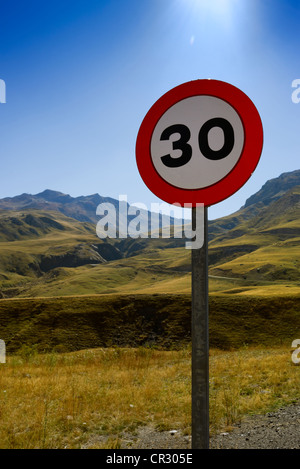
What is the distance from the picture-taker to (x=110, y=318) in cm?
2788

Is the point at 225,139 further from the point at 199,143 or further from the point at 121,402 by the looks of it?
the point at 121,402

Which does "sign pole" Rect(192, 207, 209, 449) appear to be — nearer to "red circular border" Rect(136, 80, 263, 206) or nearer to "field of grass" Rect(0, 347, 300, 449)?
"red circular border" Rect(136, 80, 263, 206)

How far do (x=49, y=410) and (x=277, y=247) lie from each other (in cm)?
17854

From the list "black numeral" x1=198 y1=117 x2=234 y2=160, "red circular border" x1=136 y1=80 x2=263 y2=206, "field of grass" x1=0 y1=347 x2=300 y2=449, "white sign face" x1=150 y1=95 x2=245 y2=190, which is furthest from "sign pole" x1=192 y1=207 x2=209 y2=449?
"field of grass" x1=0 y1=347 x2=300 y2=449

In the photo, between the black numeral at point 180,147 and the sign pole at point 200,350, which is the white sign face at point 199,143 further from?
the sign pole at point 200,350

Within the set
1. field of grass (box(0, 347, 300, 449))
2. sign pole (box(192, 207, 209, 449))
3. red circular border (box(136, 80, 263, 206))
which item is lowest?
field of grass (box(0, 347, 300, 449))

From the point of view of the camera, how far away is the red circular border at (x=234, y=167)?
6.38ft

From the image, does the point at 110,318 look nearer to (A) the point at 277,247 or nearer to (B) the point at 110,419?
(B) the point at 110,419

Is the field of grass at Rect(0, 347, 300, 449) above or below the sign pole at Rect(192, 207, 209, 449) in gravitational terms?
below

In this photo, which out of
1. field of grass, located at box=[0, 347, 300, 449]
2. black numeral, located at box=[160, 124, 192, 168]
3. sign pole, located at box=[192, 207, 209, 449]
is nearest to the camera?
sign pole, located at box=[192, 207, 209, 449]

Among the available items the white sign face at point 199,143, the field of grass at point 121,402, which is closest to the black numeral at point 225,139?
the white sign face at point 199,143

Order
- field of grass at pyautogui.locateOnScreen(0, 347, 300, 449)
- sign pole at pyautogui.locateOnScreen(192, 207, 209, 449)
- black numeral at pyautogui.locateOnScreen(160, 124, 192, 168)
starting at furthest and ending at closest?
field of grass at pyautogui.locateOnScreen(0, 347, 300, 449) → black numeral at pyautogui.locateOnScreen(160, 124, 192, 168) → sign pole at pyautogui.locateOnScreen(192, 207, 209, 449)

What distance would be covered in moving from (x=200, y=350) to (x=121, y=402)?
4504 mm

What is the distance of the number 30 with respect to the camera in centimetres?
197
